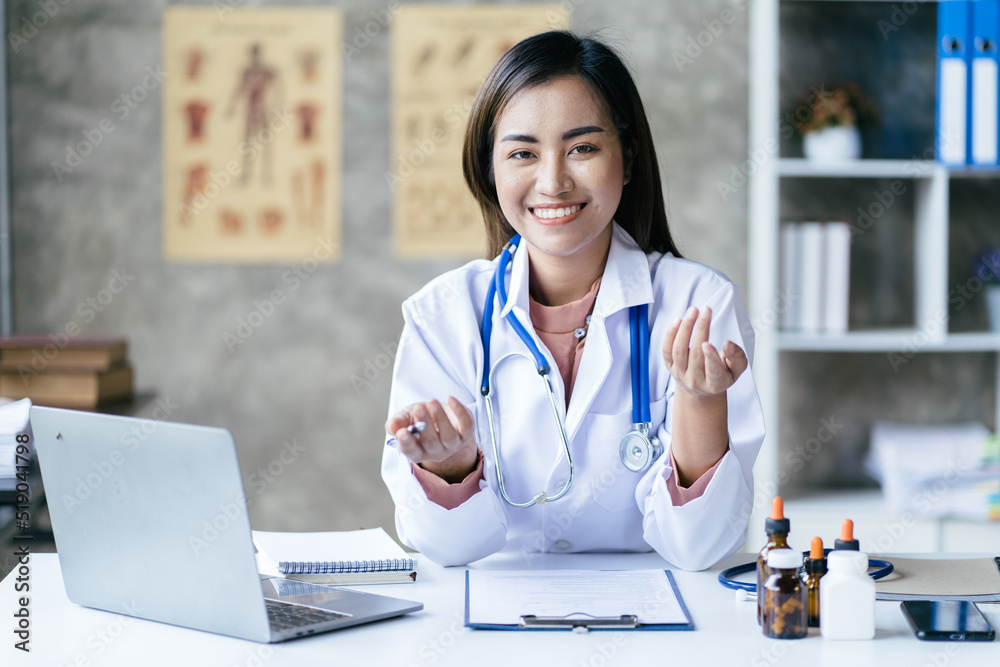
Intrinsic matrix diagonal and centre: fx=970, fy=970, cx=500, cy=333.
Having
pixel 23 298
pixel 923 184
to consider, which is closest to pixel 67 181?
pixel 23 298

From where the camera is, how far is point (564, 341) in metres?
1.64

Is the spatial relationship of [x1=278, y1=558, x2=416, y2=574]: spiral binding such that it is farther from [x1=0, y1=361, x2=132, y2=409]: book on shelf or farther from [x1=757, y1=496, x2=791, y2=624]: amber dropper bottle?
[x1=0, y1=361, x2=132, y2=409]: book on shelf

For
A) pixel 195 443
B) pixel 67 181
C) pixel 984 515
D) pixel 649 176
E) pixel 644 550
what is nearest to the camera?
pixel 195 443

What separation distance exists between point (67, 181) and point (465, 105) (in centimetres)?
115

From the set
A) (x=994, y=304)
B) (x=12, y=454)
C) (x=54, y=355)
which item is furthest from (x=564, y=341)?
(x=994, y=304)

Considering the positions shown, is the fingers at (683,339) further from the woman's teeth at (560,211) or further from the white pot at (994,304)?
the white pot at (994,304)

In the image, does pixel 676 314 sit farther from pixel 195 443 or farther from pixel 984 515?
pixel 984 515

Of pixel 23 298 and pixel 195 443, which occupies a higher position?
pixel 23 298

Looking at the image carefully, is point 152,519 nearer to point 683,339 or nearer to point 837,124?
point 683,339

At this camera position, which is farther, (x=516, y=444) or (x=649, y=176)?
(x=649, y=176)

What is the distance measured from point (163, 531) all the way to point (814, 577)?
0.74 metres

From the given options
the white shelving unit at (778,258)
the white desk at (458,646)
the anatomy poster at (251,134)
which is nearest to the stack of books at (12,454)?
the white desk at (458,646)

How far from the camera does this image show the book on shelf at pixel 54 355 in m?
2.22

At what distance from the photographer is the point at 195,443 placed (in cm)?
101
